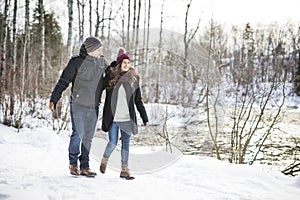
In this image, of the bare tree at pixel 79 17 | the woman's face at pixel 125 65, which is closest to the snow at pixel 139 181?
the woman's face at pixel 125 65

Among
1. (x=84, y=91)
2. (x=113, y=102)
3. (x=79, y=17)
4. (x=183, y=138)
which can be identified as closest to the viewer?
(x=84, y=91)

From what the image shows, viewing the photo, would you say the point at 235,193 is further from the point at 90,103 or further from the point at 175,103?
the point at 175,103

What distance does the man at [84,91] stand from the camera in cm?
317

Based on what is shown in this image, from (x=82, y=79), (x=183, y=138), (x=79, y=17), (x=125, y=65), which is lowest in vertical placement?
(x=183, y=138)

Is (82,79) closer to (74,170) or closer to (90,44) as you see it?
(90,44)

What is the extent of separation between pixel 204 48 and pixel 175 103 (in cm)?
116

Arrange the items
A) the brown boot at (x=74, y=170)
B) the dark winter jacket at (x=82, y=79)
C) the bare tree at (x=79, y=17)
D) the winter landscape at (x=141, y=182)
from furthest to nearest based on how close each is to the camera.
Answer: the bare tree at (x=79, y=17)
the brown boot at (x=74, y=170)
the dark winter jacket at (x=82, y=79)
the winter landscape at (x=141, y=182)

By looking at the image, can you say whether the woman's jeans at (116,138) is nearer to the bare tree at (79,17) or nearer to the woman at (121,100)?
Answer: the woman at (121,100)

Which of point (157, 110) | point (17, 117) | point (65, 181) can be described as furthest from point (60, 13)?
point (65, 181)

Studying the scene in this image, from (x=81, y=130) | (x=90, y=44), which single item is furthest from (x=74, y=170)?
(x=90, y=44)

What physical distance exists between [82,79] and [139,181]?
123cm

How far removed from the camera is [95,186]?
293 cm

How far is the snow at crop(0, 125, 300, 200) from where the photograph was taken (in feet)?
8.98

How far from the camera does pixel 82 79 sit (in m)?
3.19
